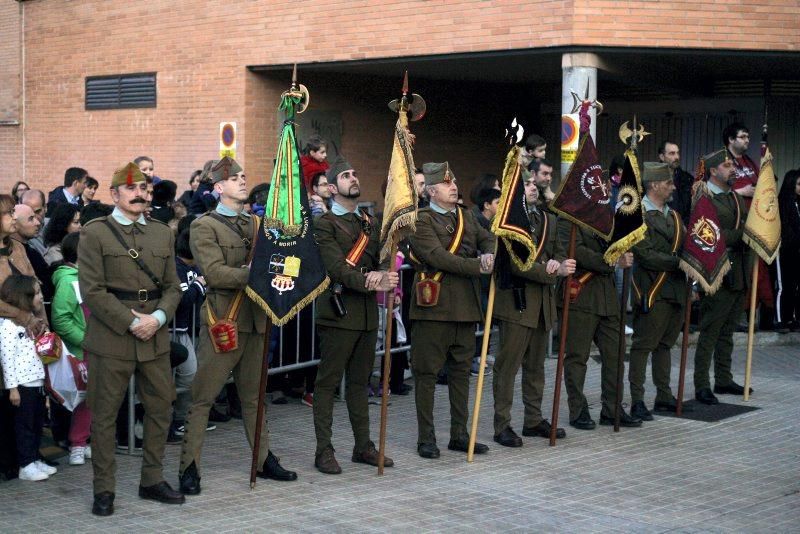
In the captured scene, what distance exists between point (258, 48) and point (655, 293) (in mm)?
9256

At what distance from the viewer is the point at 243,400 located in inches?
308

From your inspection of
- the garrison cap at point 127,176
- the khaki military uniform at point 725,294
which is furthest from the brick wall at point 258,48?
the garrison cap at point 127,176

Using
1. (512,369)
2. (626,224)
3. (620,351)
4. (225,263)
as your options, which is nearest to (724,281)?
(620,351)

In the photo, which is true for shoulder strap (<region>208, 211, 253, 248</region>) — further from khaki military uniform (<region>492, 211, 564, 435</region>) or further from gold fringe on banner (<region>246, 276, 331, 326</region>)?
khaki military uniform (<region>492, 211, 564, 435</region>)

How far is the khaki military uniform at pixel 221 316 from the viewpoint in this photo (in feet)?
24.6

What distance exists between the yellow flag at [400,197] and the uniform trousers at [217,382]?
1.12 m

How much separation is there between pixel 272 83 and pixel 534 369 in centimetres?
976

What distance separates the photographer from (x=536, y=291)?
920 cm

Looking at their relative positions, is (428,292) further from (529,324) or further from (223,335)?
(223,335)

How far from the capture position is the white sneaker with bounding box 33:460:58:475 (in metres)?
7.85

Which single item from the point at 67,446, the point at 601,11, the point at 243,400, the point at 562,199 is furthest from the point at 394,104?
the point at 601,11

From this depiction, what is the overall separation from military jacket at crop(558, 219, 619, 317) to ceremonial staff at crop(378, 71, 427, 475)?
1.85m

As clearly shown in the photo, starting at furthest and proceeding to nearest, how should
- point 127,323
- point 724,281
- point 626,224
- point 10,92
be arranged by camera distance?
point 10,92, point 724,281, point 626,224, point 127,323

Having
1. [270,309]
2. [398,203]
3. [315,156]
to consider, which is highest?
[315,156]
